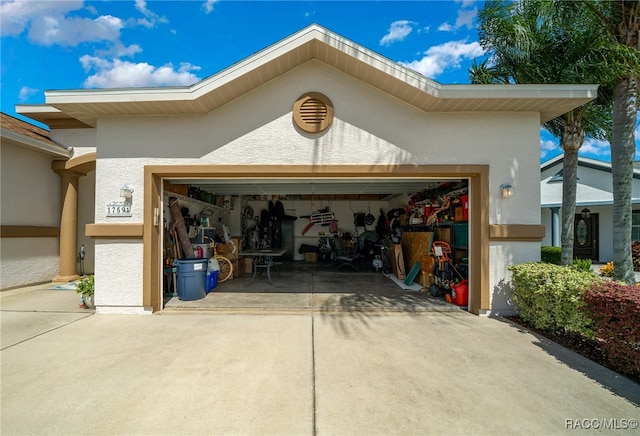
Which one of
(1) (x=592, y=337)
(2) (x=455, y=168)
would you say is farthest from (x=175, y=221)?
(1) (x=592, y=337)

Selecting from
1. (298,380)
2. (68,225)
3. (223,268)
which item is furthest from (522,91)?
(68,225)

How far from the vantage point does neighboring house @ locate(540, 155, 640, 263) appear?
1296cm

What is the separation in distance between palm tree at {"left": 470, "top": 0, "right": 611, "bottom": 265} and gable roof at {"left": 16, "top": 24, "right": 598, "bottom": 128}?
5.35 feet

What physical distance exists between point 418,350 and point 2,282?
961 centimetres

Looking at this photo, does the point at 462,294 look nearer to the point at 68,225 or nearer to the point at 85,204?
the point at 68,225

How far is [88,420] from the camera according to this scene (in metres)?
2.48

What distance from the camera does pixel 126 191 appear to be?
5223 millimetres

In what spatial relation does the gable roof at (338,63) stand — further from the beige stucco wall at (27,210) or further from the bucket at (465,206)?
the beige stucco wall at (27,210)

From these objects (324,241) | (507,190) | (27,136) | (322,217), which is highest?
(27,136)

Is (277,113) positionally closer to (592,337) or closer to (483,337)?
(483,337)

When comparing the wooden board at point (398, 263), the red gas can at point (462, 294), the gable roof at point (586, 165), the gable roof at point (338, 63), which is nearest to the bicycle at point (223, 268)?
the gable roof at point (338, 63)

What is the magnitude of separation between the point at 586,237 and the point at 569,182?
995 centimetres

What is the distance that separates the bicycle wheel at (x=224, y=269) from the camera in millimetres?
8180

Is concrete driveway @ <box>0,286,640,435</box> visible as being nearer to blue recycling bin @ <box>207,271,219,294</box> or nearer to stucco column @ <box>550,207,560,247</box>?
blue recycling bin @ <box>207,271,219,294</box>
